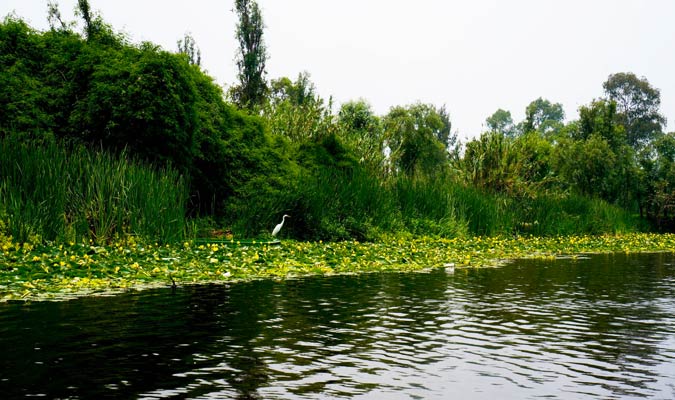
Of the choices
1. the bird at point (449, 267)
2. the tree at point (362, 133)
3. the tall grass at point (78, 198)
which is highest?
the tree at point (362, 133)

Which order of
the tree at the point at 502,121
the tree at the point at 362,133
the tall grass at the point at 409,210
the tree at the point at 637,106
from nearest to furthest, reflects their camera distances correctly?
the tall grass at the point at 409,210, the tree at the point at 362,133, the tree at the point at 637,106, the tree at the point at 502,121

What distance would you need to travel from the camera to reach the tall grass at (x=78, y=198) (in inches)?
484

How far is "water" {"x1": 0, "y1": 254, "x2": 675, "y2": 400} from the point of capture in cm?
476

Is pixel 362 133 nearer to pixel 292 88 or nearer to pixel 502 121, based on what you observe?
pixel 292 88

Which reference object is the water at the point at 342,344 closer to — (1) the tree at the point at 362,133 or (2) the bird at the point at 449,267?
(2) the bird at the point at 449,267

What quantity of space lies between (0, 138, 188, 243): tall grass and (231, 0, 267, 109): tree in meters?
23.4

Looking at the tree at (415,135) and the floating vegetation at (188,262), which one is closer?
the floating vegetation at (188,262)

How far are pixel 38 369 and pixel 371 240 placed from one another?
1543cm

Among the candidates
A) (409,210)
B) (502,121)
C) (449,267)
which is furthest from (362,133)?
(502,121)

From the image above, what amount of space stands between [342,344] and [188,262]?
6269mm

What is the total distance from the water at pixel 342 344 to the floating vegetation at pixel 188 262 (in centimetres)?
76

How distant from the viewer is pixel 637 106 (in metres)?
81.1

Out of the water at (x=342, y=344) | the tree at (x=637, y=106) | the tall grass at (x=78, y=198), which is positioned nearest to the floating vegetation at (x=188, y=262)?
the tall grass at (x=78, y=198)

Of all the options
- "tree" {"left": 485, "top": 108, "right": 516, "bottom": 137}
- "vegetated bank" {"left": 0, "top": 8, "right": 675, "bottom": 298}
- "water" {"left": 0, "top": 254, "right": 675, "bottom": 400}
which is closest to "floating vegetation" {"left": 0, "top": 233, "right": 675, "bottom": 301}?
"vegetated bank" {"left": 0, "top": 8, "right": 675, "bottom": 298}
